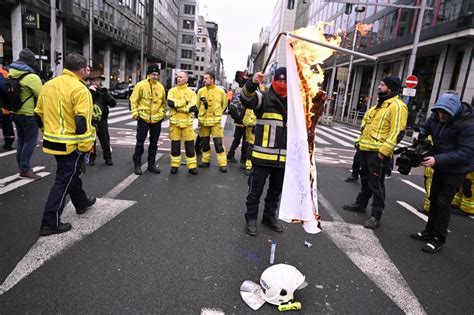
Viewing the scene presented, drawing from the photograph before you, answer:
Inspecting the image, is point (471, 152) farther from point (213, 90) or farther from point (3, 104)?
point (3, 104)

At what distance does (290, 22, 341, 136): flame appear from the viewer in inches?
132

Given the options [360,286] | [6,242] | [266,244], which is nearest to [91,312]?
[6,242]

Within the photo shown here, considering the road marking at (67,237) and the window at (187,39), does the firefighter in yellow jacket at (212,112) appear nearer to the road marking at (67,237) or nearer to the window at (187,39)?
the road marking at (67,237)

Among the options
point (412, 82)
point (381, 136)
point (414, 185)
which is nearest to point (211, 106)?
point (381, 136)

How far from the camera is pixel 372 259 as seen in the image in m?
3.77

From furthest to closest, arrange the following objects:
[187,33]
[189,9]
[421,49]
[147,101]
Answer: [187,33] → [189,9] → [421,49] → [147,101]

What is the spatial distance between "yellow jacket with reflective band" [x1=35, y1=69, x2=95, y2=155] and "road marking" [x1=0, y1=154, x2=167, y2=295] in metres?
0.95

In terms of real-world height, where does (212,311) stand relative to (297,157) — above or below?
below

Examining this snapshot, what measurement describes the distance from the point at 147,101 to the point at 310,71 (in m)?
3.94

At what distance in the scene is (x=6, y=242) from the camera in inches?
137

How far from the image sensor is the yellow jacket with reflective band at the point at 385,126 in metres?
4.47

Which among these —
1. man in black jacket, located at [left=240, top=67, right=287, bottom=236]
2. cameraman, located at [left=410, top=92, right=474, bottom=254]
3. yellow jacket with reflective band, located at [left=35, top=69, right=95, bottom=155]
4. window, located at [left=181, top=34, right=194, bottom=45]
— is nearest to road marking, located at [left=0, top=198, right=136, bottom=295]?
yellow jacket with reflective band, located at [left=35, top=69, right=95, bottom=155]

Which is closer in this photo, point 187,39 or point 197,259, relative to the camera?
point 197,259

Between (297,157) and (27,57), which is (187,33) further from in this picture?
(297,157)
